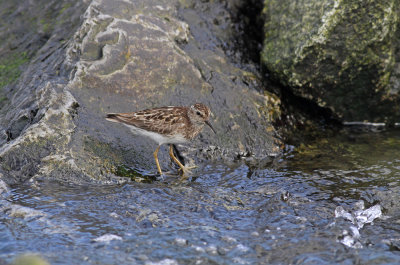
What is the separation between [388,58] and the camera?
8.27m

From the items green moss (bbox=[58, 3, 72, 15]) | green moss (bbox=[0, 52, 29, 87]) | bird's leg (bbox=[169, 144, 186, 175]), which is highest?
green moss (bbox=[58, 3, 72, 15])

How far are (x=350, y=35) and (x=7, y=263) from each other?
6.31 metres

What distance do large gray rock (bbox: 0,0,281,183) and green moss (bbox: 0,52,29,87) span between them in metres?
0.49

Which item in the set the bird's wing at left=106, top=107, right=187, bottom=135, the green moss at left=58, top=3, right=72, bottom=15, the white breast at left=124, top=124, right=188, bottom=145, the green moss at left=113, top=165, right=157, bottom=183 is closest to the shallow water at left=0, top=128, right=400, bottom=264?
the green moss at left=113, top=165, right=157, bottom=183

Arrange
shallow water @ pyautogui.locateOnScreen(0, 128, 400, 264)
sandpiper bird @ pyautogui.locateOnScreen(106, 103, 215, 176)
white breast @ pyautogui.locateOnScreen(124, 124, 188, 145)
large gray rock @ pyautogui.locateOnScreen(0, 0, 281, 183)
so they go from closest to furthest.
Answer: shallow water @ pyautogui.locateOnScreen(0, 128, 400, 264) → large gray rock @ pyautogui.locateOnScreen(0, 0, 281, 183) → sandpiper bird @ pyautogui.locateOnScreen(106, 103, 215, 176) → white breast @ pyautogui.locateOnScreen(124, 124, 188, 145)

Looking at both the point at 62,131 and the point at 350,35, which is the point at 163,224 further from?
the point at 350,35

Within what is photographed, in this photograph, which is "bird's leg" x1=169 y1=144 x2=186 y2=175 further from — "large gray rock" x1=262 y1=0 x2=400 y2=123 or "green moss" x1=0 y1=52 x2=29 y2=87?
"green moss" x1=0 y1=52 x2=29 y2=87

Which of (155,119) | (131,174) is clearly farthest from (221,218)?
(155,119)

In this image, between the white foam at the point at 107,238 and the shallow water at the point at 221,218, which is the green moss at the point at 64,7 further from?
the white foam at the point at 107,238

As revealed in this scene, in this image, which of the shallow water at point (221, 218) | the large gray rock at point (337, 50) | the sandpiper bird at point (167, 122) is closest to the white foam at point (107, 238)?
the shallow water at point (221, 218)

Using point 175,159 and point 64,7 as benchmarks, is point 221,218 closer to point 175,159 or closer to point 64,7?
point 175,159

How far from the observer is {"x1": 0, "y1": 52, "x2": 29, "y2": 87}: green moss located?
871 centimetres

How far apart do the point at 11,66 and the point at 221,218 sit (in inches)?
224

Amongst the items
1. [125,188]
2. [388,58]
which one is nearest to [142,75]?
[125,188]
